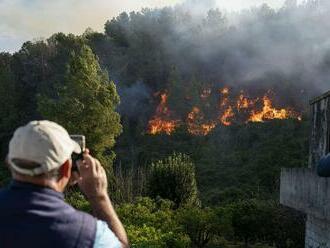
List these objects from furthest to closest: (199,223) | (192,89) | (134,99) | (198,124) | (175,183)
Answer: (134,99)
(192,89)
(198,124)
(175,183)
(199,223)

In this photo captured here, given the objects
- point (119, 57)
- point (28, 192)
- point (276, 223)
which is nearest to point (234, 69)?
point (119, 57)

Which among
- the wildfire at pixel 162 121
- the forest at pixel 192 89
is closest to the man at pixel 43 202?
the forest at pixel 192 89

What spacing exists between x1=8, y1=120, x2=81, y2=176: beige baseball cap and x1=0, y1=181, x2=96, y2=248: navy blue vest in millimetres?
100

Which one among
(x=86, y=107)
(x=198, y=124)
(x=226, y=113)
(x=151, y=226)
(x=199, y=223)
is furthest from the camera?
(x=226, y=113)

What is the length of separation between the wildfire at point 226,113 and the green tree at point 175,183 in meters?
27.0

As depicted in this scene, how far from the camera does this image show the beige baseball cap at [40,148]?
251 centimetres

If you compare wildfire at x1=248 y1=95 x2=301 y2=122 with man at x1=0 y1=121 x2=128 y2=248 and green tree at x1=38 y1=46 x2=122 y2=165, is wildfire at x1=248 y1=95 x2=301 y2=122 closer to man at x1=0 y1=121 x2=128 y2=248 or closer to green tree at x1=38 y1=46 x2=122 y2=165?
green tree at x1=38 y1=46 x2=122 y2=165

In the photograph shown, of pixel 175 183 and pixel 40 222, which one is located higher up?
pixel 40 222

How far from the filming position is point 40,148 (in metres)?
2.52

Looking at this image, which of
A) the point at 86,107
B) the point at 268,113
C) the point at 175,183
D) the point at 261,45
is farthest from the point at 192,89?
the point at 175,183

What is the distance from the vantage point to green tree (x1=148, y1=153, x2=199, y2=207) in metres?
25.0

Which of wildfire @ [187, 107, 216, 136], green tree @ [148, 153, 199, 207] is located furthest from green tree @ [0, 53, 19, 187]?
green tree @ [148, 153, 199, 207]

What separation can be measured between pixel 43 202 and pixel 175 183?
74.9ft

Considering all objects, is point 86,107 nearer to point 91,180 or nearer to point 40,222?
point 91,180
